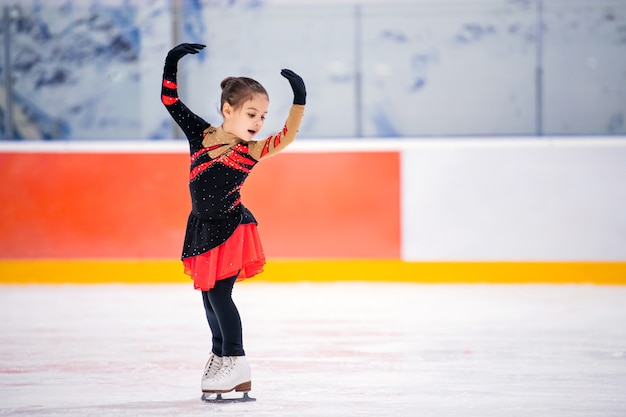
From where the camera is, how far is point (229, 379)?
3.12 meters

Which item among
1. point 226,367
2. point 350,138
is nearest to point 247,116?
point 226,367

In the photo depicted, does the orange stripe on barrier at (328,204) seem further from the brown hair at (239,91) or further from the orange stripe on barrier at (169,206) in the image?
the brown hair at (239,91)

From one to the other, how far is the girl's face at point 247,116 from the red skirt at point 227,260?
10.8 inches

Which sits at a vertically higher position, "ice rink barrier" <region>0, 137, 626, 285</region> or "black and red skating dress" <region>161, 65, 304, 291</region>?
"black and red skating dress" <region>161, 65, 304, 291</region>

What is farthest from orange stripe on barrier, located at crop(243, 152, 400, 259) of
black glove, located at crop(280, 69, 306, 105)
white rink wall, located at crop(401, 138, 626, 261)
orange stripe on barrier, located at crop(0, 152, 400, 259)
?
black glove, located at crop(280, 69, 306, 105)

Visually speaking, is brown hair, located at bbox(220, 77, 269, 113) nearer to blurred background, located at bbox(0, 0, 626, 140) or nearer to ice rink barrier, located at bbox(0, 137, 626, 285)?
ice rink barrier, located at bbox(0, 137, 626, 285)

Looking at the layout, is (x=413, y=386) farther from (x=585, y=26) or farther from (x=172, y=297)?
(x=585, y=26)

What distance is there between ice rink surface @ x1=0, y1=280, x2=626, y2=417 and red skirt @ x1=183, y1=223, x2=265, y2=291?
1.20ft

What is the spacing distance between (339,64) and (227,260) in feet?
11.2

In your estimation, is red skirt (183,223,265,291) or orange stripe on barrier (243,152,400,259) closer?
red skirt (183,223,265,291)

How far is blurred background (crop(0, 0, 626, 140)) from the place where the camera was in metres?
6.30

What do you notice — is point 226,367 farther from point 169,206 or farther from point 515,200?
point 515,200

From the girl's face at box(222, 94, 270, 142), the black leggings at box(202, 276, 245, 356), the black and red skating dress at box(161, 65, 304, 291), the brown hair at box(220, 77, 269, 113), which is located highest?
the brown hair at box(220, 77, 269, 113)

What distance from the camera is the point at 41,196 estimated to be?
625 centimetres
